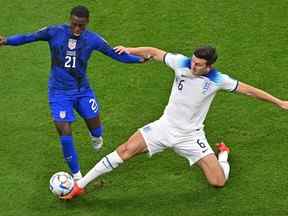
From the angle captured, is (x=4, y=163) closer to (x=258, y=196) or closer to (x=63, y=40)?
(x=63, y=40)

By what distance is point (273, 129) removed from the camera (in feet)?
36.2

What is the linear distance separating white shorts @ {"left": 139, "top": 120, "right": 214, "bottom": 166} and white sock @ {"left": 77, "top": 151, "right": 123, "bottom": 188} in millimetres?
443

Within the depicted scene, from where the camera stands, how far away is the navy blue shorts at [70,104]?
9.70 m

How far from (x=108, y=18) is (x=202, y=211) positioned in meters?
4.87

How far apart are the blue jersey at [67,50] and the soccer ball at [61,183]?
1133 millimetres

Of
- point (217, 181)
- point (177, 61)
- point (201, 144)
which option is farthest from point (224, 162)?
point (177, 61)

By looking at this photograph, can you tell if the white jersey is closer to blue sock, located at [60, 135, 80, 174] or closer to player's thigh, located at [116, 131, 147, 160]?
player's thigh, located at [116, 131, 147, 160]

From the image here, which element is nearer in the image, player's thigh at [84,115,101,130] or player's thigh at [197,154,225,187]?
player's thigh at [197,154,225,187]

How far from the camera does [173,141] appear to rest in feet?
31.7

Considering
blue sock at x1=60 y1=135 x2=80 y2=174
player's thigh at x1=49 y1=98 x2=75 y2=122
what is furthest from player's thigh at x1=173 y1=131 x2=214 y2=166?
player's thigh at x1=49 y1=98 x2=75 y2=122

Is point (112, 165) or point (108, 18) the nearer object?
point (112, 165)

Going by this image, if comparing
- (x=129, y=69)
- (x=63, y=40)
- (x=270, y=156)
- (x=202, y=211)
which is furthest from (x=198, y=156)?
(x=129, y=69)

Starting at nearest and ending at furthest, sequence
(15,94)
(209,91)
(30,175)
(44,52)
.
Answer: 1. (209,91)
2. (30,175)
3. (15,94)
4. (44,52)

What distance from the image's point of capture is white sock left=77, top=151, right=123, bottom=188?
9.64m
